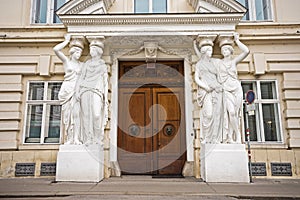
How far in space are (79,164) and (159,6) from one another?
578 cm

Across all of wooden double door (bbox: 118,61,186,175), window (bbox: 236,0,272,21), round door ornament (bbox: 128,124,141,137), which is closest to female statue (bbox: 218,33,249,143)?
wooden double door (bbox: 118,61,186,175)

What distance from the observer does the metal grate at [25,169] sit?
24.9ft

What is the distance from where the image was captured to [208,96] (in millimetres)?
6996

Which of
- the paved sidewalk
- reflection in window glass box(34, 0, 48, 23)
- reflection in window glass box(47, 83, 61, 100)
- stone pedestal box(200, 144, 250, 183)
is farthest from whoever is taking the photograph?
reflection in window glass box(34, 0, 48, 23)

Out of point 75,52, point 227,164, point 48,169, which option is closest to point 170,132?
point 227,164

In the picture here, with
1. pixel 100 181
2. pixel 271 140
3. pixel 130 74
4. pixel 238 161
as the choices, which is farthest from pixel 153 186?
pixel 271 140

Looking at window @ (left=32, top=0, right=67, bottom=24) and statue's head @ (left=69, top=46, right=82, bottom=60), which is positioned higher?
window @ (left=32, top=0, right=67, bottom=24)

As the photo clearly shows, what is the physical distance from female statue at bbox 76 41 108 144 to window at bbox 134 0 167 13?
238 cm

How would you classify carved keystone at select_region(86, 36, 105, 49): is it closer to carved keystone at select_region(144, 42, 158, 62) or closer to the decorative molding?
carved keystone at select_region(144, 42, 158, 62)

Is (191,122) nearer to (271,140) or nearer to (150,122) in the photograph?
(150,122)

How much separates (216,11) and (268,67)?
2.47 meters

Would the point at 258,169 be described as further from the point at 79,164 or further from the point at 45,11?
the point at 45,11

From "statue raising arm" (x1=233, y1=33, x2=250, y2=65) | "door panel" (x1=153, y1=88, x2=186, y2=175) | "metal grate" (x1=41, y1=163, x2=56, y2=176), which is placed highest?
"statue raising arm" (x1=233, y1=33, x2=250, y2=65)

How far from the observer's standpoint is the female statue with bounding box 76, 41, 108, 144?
22.7ft
